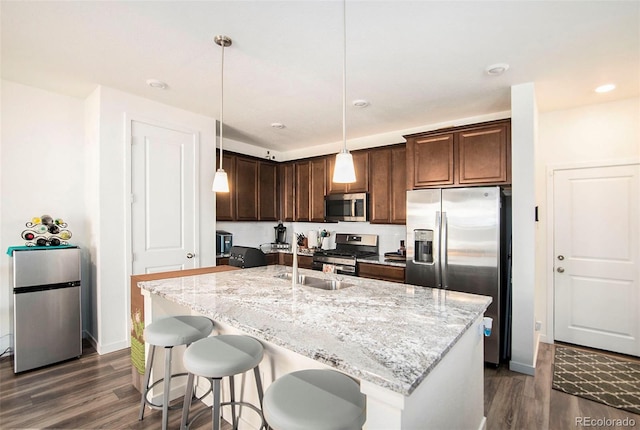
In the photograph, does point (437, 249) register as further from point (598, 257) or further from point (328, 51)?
point (328, 51)

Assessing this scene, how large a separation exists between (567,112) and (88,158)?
5.25 m

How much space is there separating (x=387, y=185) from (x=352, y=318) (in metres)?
2.91

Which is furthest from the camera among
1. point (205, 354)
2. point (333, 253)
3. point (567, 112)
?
point (333, 253)

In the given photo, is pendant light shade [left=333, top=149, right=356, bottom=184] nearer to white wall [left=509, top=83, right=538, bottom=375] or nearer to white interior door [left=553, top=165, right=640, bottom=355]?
white wall [left=509, top=83, right=538, bottom=375]

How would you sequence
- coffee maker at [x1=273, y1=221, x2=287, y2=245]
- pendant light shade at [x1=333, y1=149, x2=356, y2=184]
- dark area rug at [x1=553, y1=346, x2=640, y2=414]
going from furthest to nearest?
1. coffee maker at [x1=273, y1=221, x2=287, y2=245]
2. dark area rug at [x1=553, y1=346, x2=640, y2=414]
3. pendant light shade at [x1=333, y1=149, x2=356, y2=184]

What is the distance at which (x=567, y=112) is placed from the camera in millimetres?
3457

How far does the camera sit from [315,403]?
1.16 m

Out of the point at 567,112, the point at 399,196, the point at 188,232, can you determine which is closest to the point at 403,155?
the point at 399,196

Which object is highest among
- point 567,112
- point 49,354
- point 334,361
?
point 567,112

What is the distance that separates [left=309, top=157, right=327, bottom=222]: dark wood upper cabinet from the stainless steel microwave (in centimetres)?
12

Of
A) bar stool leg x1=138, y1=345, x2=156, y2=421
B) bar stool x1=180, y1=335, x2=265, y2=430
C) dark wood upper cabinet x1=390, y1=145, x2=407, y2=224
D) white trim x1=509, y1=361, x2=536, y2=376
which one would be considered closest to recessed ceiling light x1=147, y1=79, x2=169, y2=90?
bar stool leg x1=138, y1=345, x2=156, y2=421

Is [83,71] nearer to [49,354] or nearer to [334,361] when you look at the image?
[49,354]

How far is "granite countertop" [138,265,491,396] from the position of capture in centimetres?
102

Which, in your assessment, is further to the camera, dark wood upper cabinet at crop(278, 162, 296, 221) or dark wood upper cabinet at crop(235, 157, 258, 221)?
dark wood upper cabinet at crop(278, 162, 296, 221)
